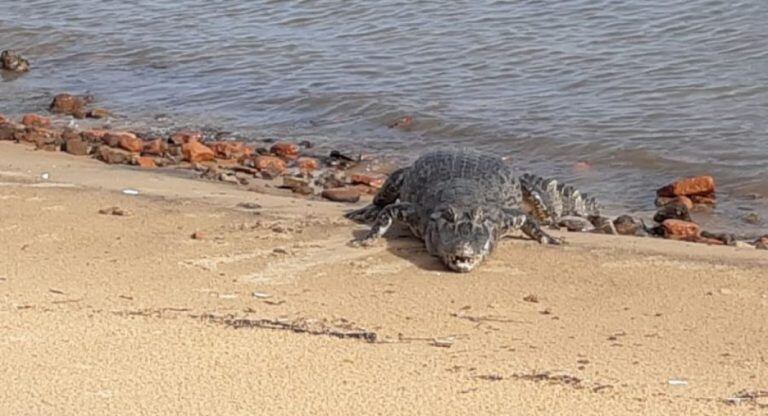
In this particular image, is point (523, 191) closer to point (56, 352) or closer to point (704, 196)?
point (704, 196)

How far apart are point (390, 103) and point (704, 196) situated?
12.6 feet

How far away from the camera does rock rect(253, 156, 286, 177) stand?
990 cm

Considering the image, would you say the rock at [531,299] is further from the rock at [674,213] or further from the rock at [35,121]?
the rock at [35,121]

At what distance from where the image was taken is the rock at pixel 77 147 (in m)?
10.1

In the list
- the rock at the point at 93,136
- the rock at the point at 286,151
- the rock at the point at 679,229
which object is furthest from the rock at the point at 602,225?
the rock at the point at 93,136

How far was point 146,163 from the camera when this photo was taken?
9.85 metres

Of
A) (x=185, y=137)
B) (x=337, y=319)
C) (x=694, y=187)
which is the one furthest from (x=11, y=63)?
(x=337, y=319)

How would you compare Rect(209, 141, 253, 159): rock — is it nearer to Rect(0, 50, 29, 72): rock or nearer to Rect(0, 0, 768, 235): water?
Rect(0, 0, 768, 235): water

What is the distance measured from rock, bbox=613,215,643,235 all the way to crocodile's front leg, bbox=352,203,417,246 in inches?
55.6

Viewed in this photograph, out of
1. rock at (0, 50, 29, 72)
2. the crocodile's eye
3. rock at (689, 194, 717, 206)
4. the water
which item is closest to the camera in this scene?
the crocodile's eye

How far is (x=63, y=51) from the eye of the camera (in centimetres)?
1595

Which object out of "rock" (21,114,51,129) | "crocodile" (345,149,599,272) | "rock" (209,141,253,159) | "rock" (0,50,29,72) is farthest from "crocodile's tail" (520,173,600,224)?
"rock" (0,50,29,72)

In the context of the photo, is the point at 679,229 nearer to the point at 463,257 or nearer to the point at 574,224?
the point at 574,224

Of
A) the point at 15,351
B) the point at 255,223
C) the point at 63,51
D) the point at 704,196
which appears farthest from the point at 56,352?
the point at 63,51
